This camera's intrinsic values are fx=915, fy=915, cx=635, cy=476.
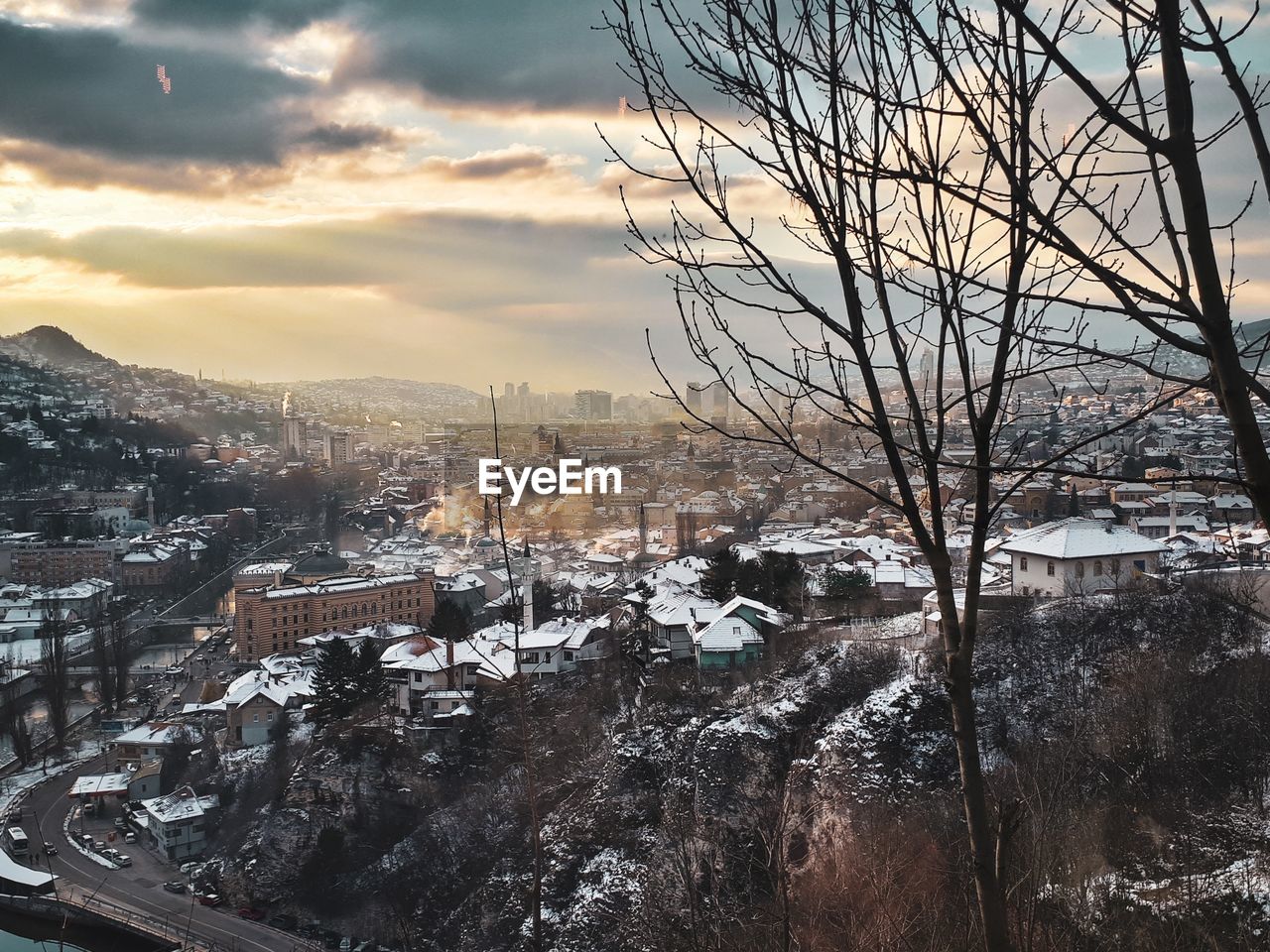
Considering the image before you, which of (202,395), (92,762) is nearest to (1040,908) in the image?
(92,762)

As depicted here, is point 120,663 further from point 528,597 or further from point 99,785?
point 528,597

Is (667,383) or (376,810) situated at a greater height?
(667,383)

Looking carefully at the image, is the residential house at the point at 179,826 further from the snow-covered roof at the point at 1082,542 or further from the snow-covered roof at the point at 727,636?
the snow-covered roof at the point at 1082,542

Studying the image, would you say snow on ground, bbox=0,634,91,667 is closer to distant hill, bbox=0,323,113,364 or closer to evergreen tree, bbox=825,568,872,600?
evergreen tree, bbox=825,568,872,600

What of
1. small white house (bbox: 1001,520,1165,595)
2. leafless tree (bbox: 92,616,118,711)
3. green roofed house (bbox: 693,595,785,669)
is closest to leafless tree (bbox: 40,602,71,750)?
leafless tree (bbox: 92,616,118,711)

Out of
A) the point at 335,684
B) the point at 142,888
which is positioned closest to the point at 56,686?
the point at 335,684

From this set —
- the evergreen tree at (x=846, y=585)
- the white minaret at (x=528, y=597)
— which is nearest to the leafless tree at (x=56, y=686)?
the white minaret at (x=528, y=597)

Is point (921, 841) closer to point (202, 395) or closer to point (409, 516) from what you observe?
point (409, 516)

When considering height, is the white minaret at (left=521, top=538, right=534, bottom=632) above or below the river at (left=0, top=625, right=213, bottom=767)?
above
